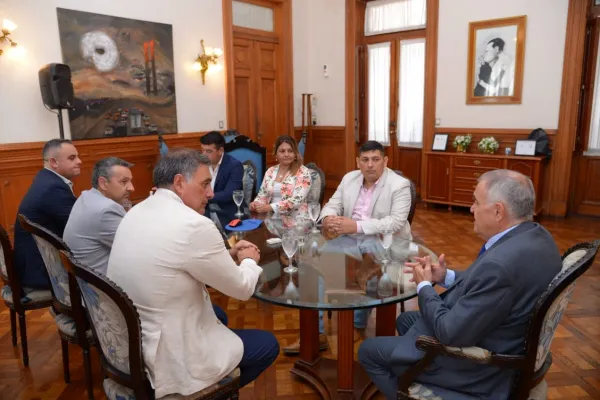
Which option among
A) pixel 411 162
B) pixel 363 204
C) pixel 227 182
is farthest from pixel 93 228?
pixel 411 162

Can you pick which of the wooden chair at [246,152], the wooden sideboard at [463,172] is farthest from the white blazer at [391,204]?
the wooden sideboard at [463,172]

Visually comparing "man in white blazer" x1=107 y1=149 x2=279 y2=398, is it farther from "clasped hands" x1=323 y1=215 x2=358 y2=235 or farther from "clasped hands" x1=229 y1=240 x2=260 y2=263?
"clasped hands" x1=323 y1=215 x2=358 y2=235

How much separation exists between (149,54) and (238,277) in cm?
500

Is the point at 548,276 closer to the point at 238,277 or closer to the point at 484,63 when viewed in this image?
the point at 238,277

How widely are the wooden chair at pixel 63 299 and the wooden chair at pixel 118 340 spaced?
0.45 meters

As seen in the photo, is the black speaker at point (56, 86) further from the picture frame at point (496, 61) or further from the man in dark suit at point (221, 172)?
the picture frame at point (496, 61)

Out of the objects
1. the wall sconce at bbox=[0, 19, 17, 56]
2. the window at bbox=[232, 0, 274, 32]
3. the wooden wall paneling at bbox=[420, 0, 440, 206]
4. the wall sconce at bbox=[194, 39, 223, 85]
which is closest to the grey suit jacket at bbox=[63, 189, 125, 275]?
the wall sconce at bbox=[0, 19, 17, 56]

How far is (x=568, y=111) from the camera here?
17.9 ft

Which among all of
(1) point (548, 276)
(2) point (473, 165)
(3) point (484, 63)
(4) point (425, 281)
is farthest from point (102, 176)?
(3) point (484, 63)

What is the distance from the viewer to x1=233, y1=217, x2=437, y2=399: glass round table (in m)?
Answer: 1.74

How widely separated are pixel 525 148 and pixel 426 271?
4710mm

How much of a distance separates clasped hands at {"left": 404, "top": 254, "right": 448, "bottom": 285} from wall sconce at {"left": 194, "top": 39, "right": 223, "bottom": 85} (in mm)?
5266

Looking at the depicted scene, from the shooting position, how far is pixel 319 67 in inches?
312

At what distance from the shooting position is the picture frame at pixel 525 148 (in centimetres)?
558
